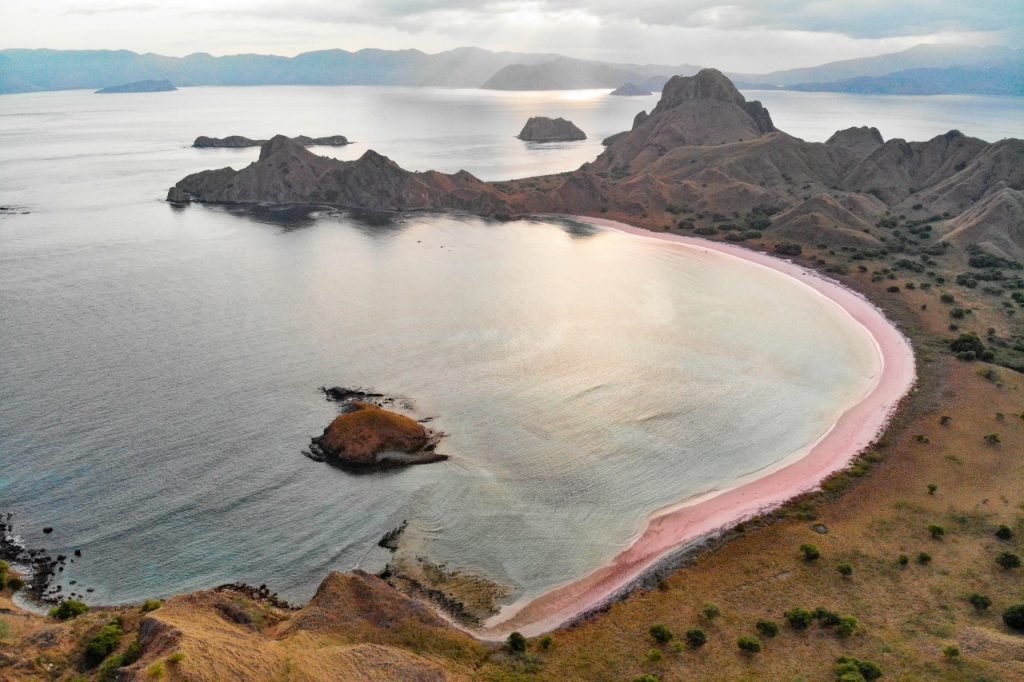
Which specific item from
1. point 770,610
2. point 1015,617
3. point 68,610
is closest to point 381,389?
point 68,610

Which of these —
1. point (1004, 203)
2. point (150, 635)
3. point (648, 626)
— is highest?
point (1004, 203)

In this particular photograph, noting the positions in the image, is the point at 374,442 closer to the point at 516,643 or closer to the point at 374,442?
the point at 374,442

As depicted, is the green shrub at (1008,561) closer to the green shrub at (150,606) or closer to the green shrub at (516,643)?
the green shrub at (516,643)

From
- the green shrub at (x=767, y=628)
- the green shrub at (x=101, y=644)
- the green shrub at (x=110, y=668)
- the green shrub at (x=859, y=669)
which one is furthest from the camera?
the green shrub at (x=767, y=628)

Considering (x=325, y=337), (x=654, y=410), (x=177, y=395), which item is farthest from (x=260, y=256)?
(x=654, y=410)

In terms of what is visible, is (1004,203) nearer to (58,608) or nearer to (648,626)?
(648,626)

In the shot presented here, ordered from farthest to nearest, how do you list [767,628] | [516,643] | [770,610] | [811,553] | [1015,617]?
[811,553] < [770,610] < [767,628] < [1015,617] < [516,643]

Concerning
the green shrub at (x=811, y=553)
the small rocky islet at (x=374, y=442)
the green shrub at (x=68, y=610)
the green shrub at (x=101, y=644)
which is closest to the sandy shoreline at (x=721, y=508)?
the green shrub at (x=811, y=553)
